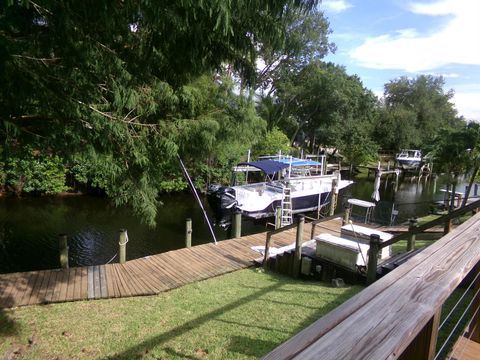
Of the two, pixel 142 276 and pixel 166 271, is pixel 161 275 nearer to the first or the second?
pixel 166 271

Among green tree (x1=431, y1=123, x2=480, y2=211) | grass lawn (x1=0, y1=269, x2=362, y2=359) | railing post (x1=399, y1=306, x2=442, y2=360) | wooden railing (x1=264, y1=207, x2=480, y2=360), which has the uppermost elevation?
green tree (x1=431, y1=123, x2=480, y2=211)

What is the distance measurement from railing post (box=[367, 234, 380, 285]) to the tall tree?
374 cm

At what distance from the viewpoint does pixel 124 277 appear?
7.99m

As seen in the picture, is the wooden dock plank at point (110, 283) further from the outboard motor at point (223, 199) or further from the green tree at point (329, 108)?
the green tree at point (329, 108)

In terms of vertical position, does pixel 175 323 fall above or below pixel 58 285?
above

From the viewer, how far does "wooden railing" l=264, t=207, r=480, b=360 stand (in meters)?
0.88

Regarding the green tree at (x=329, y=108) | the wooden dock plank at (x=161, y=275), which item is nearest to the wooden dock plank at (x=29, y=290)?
the wooden dock plank at (x=161, y=275)

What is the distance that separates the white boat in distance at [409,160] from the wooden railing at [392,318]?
43805 millimetres

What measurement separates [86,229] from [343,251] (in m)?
11.6

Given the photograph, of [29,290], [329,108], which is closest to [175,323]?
[29,290]

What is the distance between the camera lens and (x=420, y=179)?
4222cm

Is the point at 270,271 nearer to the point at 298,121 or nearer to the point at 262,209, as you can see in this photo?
the point at 262,209

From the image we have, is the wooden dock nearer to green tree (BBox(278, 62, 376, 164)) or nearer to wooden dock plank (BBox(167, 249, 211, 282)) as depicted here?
wooden dock plank (BBox(167, 249, 211, 282))

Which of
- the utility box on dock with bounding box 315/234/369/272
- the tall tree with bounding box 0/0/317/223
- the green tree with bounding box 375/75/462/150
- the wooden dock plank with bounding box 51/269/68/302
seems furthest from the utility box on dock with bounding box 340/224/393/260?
the green tree with bounding box 375/75/462/150
